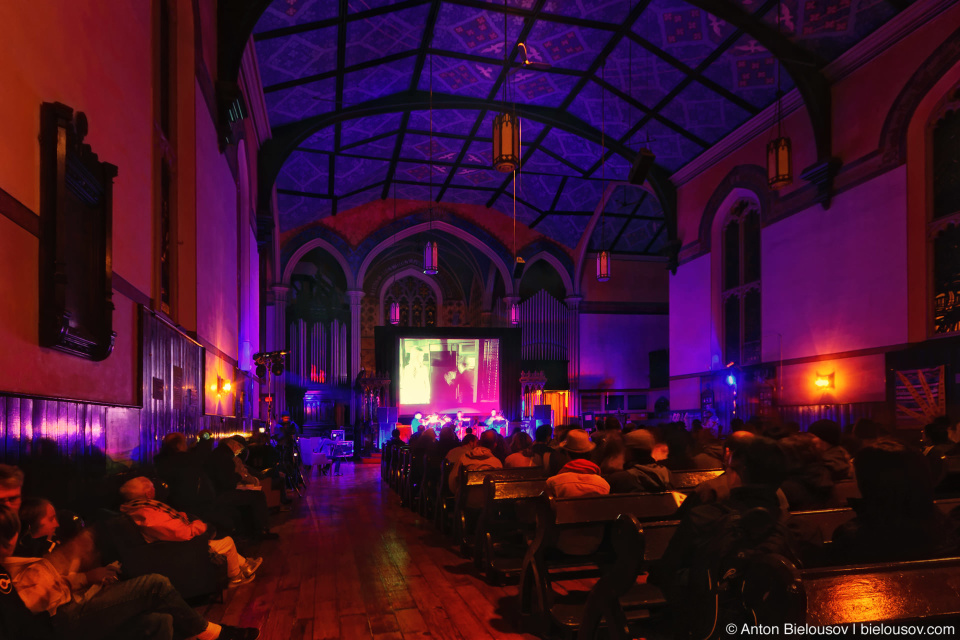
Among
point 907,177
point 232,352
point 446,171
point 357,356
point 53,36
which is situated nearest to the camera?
point 53,36

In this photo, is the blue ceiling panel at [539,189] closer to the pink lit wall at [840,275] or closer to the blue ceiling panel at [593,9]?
the blue ceiling panel at [593,9]

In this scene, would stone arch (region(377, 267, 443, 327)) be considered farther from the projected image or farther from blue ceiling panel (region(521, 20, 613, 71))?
blue ceiling panel (region(521, 20, 613, 71))

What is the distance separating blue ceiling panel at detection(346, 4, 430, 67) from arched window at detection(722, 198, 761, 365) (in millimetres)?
7231

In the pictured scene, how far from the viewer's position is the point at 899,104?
365 inches

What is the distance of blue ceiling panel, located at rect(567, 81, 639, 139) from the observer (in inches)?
517

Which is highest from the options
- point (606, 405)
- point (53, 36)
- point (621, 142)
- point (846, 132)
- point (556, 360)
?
point (621, 142)

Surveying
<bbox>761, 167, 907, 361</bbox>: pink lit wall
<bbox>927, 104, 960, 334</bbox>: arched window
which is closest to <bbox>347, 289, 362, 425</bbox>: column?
<bbox>761, 167, 907, 361</bbox>: pink lit wall

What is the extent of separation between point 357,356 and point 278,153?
320 inches

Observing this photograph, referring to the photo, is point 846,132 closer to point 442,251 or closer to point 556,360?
point 556,360

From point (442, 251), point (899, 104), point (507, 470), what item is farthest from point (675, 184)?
point (507, 470)

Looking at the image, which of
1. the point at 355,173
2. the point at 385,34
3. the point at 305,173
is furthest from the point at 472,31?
the point at 305,173

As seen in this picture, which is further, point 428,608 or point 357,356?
point 357,356

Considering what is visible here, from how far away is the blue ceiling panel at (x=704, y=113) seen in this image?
12.1 m

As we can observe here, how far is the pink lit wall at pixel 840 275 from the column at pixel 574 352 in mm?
7935
